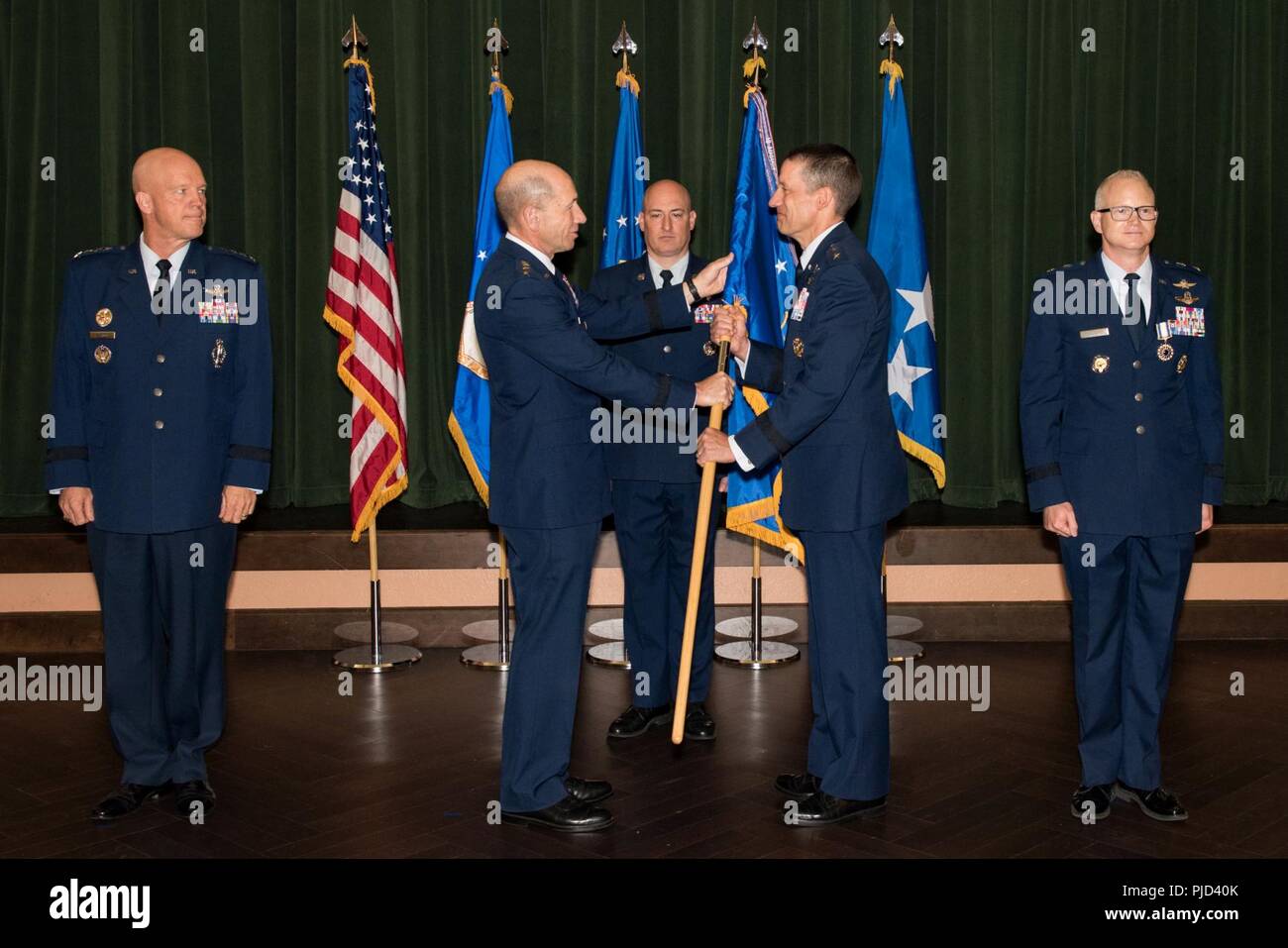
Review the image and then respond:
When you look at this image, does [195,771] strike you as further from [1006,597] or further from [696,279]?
[1006,597]

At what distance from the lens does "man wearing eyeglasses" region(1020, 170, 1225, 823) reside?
3973 millimetres

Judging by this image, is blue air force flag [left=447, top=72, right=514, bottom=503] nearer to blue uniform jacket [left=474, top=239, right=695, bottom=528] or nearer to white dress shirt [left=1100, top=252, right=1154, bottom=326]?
blue uniform jacket [left=474, top=239, right=695, bottom=528]

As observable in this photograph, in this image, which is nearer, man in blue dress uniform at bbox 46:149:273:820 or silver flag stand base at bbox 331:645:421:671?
man in blue dress uniform at bbox 46:149:273:820

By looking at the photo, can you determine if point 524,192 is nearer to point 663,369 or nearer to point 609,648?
point 663,369

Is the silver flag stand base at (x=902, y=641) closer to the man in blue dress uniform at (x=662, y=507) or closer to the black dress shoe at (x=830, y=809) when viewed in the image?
the man in blue dress uniform at (x=662, y=507)

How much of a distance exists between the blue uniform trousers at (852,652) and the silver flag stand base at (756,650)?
1939 millimetres

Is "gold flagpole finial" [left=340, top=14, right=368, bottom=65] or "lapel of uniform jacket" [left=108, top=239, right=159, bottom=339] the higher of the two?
"gold flagpole finial" [left=340, top=14, right=368, bottom=65]

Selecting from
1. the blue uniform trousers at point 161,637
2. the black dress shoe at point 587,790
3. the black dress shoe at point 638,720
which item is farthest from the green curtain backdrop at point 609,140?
the black dress shoe at point 587,790

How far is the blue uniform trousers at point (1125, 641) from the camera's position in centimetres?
402

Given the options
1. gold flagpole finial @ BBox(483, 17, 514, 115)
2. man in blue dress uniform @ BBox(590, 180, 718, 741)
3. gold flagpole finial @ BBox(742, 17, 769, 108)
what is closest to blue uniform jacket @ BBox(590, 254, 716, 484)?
man in blue dress uniform @ BBox(590, 180, 718, 741)

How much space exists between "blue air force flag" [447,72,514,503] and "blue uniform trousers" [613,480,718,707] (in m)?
1.24

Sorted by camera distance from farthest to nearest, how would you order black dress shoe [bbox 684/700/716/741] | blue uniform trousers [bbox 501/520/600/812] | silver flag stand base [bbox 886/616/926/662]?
1. silver flag stand base [bbox 886/616/926/662]
2. black dress shoe [bbox 684/700/716/741]
3. blue uniform trousers [bbox 501/520/600/812]

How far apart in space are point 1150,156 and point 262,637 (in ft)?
18.3

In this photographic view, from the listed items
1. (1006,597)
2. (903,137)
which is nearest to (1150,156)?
(903,137)
